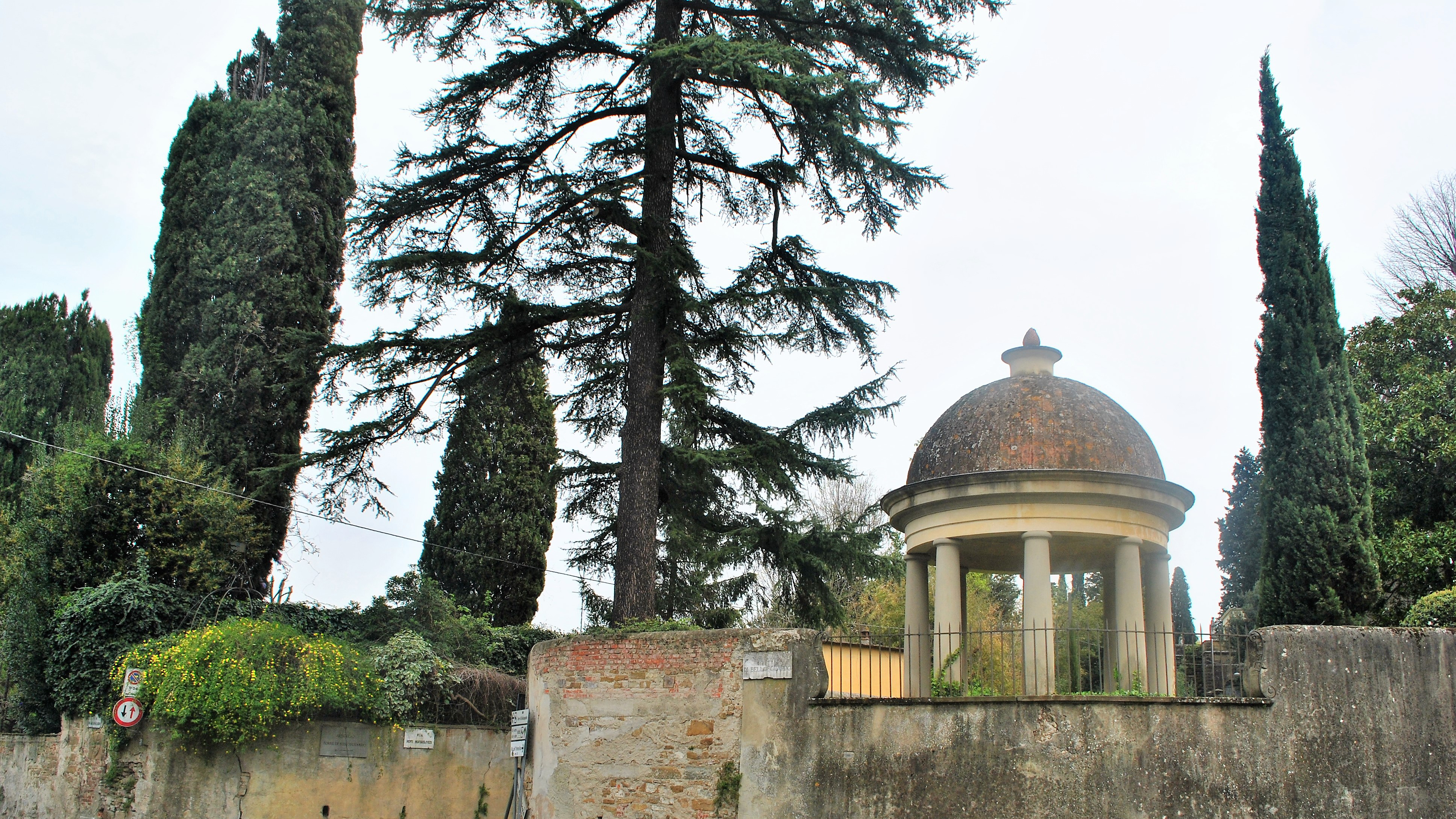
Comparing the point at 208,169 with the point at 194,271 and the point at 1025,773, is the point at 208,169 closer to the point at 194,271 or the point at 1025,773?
the point at 194,271

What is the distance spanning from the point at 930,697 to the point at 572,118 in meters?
10.2

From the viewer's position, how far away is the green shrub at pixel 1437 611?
11469mm

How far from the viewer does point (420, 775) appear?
15172mm

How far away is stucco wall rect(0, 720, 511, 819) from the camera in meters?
13.6

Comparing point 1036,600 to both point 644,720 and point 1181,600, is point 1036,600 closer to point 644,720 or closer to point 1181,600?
point 644,720

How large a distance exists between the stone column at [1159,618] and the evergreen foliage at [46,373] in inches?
851

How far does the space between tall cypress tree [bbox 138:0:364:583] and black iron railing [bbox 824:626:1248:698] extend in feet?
35.5

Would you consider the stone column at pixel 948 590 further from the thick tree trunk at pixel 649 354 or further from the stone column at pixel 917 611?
the thick tree trunk at pixel 649 354

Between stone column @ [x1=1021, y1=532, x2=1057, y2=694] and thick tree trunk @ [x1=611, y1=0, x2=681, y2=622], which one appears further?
thick tree trunk @ [x1=611, y1=0, x2=681, y2=622]

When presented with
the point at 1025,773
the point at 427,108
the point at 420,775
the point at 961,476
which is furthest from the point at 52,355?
the point at 1025,773

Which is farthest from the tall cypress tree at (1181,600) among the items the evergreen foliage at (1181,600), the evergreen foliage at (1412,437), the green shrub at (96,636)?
the green shrub at (96,636)

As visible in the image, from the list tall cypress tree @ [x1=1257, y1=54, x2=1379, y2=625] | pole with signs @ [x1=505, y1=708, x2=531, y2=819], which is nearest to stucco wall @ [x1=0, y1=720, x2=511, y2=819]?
pole with signs @ [x1=505, y1=708, x2=531, y2=819]

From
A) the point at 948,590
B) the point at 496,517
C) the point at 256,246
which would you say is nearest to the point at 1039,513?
the point at 948,590

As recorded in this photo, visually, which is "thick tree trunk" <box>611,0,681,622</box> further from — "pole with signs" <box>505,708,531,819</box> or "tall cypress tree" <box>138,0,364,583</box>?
"tall cypress tree" <box>138,0,364,583</box>
